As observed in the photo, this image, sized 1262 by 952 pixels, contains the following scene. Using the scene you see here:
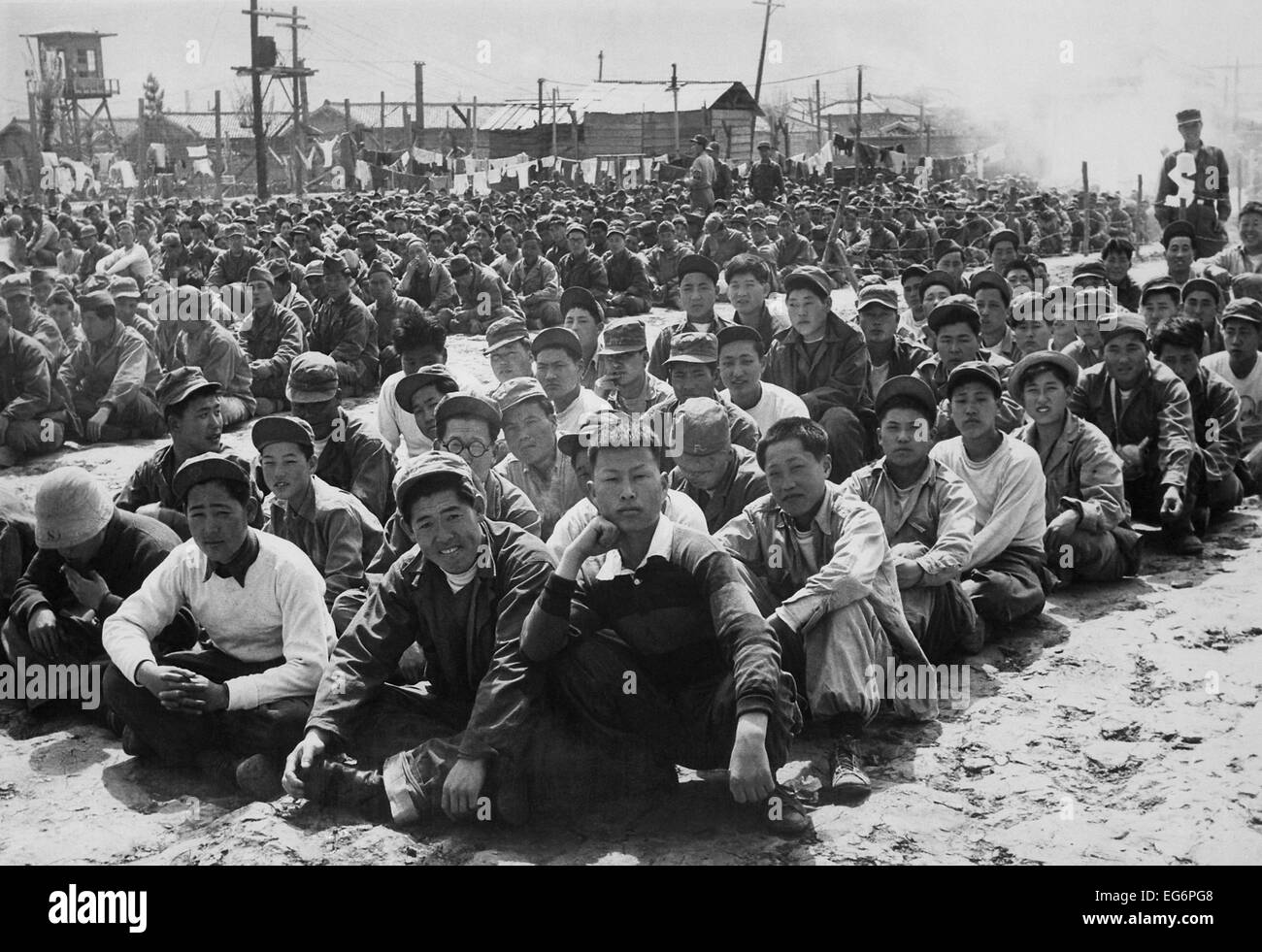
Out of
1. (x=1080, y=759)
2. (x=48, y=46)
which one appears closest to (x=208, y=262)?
(x=48, y=46)

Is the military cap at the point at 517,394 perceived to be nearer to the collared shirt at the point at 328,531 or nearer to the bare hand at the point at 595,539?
the collared shirt at the point at 328,531

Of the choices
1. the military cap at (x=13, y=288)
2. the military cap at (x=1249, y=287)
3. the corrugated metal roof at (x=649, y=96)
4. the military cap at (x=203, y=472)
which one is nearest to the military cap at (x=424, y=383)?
the military cap at (x=203, y=472)

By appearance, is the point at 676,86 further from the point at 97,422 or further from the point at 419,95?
the point at 97,422

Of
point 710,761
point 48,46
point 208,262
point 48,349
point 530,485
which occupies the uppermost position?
point 48,46

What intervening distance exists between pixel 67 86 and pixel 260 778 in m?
20.4

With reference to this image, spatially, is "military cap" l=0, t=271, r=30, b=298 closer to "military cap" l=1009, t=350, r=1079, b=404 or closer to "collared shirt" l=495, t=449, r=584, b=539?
"collared shirt" l=495, t=449, r=584, b=539

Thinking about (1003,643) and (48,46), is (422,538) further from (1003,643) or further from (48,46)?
(48,46)

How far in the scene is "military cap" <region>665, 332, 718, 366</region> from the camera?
6.03 meters

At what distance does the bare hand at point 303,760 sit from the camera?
12.0 feet

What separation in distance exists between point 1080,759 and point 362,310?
8091 millimetres

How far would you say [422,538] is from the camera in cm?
376

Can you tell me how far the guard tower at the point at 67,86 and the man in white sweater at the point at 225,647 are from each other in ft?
22.7
